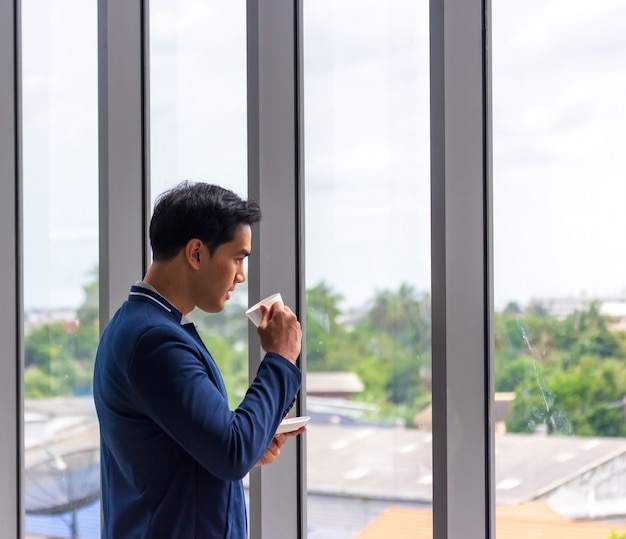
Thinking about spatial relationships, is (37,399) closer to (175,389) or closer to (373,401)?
(373,401)

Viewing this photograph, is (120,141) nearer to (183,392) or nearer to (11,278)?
(11,278)

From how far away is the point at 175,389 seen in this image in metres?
1.26

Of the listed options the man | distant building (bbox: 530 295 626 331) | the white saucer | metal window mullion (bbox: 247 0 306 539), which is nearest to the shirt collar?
the man

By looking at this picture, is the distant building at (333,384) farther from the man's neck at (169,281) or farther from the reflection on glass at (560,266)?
the man's neck at (169,281)

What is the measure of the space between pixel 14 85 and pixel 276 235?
121 centimetres

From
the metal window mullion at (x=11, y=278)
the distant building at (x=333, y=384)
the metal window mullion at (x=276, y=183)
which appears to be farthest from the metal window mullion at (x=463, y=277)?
the metal window mullion at (x=11, y=278)

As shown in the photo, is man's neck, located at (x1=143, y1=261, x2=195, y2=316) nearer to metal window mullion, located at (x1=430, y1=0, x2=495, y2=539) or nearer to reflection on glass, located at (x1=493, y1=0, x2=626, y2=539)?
metal window mullion, located at (x1=430, y1=0, x2=495, y2=539)

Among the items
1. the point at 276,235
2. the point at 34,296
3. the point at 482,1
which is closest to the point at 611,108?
the point at 482,1

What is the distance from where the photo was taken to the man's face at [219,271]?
1.43 m

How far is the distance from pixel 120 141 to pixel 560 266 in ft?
4.50

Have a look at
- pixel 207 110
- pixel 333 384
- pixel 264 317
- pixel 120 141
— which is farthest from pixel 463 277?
pixel 120 141

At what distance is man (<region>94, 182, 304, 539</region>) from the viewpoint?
1265mm

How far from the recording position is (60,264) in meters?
2.54

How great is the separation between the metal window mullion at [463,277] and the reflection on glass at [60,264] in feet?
3.99
